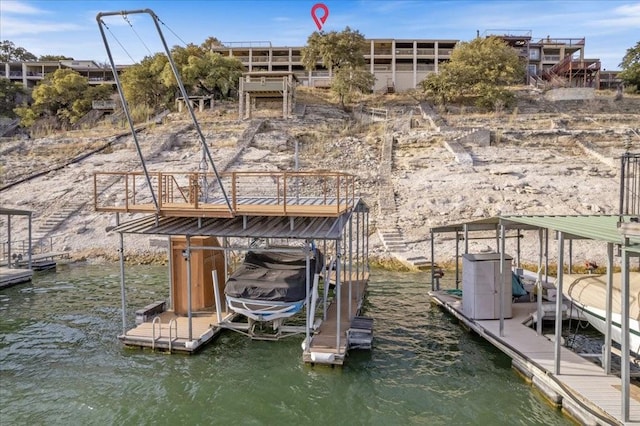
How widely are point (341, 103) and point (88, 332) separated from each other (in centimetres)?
3890

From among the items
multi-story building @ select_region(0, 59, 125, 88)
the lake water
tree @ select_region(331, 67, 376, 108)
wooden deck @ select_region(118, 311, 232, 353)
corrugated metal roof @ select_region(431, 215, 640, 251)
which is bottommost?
the lake water

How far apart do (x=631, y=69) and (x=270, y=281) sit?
2343 inches

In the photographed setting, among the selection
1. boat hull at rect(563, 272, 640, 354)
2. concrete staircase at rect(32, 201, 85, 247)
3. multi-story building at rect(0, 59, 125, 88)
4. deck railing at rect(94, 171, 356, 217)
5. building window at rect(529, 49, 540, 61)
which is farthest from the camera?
multi-story building at rect(0, 59, 125, 88)

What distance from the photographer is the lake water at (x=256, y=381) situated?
8.64 meters

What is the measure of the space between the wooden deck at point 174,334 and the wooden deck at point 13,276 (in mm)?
9055

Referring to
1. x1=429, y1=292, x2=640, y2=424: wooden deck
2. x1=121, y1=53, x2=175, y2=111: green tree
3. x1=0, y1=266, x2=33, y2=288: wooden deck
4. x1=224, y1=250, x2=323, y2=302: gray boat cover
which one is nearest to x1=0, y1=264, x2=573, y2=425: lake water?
x1=429, y1=292, x2=640, y2=424: wooden deck

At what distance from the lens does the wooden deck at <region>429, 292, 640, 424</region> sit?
7746mm

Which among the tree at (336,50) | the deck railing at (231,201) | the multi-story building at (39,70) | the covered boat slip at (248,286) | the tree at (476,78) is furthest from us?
the multi-story building at (39,70)

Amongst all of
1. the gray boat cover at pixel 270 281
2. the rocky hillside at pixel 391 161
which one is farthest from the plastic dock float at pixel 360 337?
the rocky hillside at pixel 391 161

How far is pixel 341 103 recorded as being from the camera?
48219 mm

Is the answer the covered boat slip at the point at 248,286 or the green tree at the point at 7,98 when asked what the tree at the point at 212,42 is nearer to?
the green tree at the point at 7,98

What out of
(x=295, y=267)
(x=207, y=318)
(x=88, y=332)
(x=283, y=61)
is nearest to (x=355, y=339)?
(x=295, y=267)

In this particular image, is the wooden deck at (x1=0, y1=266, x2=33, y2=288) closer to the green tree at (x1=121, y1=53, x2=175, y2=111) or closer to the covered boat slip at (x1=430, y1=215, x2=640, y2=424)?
the covered boat slip at (x1=430, y1=215, x2=640, y2=424)

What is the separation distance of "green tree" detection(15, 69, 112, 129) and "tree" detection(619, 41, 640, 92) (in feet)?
198
